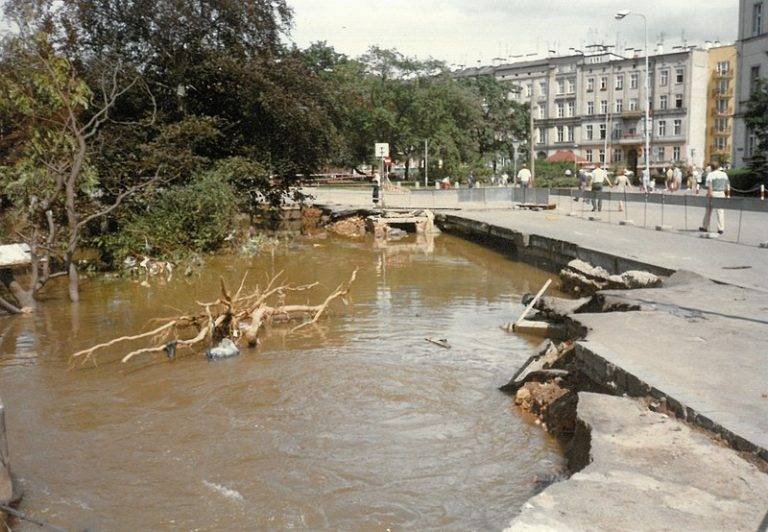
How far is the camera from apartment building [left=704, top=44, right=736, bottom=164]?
94.4 metres

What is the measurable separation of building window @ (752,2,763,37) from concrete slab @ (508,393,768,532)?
5335 cm

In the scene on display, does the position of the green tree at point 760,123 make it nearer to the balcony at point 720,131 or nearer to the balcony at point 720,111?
the balcony at point 720,131

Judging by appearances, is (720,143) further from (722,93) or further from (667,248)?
(667,248)

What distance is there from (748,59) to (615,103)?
5056cm

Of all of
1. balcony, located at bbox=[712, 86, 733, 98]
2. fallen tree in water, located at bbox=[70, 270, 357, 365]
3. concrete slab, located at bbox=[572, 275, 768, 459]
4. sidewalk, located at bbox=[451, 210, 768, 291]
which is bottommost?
fallen tree in water, located at bbox=[70, 270, 357, 365]

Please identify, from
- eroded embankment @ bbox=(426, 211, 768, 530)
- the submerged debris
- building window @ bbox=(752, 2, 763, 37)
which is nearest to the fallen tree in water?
eroded embankment @ bbox=(426, 211, 768, 530)

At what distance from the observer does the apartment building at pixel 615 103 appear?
3755 inches

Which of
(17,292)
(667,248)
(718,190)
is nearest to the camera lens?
(17,292)

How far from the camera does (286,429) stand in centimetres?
802

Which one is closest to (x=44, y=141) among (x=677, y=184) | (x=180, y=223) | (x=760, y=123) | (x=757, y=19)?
(x=180, y=223)

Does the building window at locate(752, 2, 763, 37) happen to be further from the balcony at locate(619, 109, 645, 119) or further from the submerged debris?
the balcony at locate(619, 109, 645, 119)

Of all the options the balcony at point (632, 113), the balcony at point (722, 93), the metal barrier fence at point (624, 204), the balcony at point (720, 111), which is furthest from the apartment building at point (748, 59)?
the balcony at point (632, 113)

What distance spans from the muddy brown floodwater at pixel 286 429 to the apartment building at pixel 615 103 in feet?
274

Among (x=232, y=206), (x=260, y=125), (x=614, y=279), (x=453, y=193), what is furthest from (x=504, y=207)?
(x=614, y=279)
